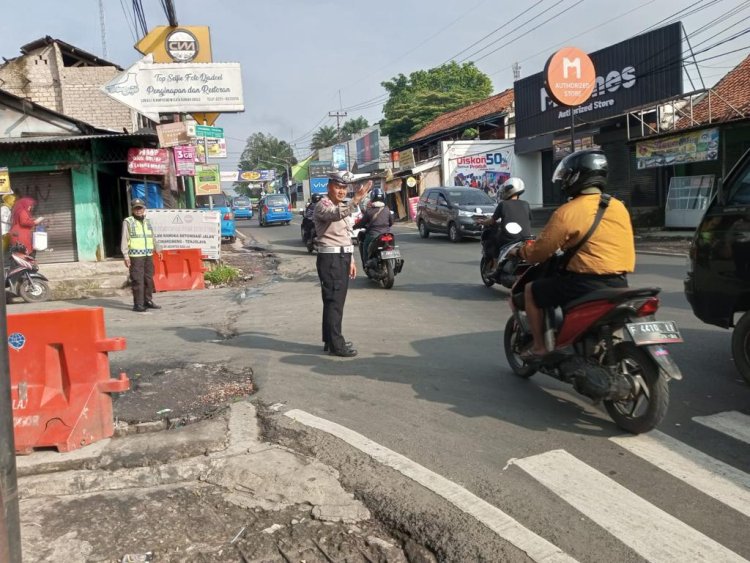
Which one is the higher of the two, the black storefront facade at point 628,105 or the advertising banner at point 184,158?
the black storefront facade at point 628,105

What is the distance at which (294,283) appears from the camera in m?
12.9

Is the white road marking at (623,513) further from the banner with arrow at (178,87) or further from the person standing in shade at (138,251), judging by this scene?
the banner with arrow at (178,87)

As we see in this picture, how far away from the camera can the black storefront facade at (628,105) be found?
22.0m

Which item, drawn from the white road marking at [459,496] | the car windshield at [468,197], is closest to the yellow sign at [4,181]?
the white road marking at [459,496]

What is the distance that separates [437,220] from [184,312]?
12412 millimetres

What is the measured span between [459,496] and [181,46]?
16.1 metres

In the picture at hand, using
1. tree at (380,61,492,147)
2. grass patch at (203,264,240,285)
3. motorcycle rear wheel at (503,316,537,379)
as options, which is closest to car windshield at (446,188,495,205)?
grass patch at (203,264,240,285)

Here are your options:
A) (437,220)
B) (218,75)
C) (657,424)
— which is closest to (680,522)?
(657,424)

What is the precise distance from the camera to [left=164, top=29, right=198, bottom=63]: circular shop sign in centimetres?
1650

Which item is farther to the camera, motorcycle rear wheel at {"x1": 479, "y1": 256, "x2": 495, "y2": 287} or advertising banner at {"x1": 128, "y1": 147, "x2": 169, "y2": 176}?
advertising banner at {"x1": 128, "y1": 147, "x2": 169, "y2": 176}

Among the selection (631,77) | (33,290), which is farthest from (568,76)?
(33,290)

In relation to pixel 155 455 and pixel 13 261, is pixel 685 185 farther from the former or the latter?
pixel 155 455

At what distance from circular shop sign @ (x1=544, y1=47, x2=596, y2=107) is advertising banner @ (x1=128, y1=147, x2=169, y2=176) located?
1077cm

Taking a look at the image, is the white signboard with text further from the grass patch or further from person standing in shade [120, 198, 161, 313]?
person standing in shade [120, 198, 161, 313]
